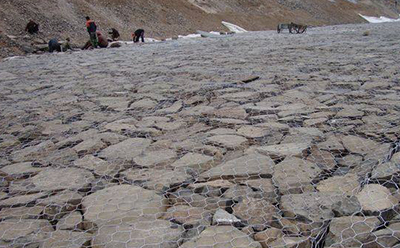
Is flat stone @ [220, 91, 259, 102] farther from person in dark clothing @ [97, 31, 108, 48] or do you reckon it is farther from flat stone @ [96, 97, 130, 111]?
person in dark clothing @ [97, 31, 108, 48]

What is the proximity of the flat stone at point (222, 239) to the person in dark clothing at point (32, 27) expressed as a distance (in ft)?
50.9

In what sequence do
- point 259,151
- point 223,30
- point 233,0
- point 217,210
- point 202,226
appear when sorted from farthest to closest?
point 233,0, point 223,30, point 259,151, point 217,210, point 202,226

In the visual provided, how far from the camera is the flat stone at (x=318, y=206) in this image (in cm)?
185

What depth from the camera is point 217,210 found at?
1.98 meters

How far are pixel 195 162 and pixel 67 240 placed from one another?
3.37 feet

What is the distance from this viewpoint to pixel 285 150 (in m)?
2.67

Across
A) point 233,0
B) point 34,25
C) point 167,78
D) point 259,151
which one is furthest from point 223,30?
point 259,151

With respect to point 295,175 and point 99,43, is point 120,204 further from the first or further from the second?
point 99,43

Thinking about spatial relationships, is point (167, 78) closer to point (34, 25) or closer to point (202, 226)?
point (202, 226)

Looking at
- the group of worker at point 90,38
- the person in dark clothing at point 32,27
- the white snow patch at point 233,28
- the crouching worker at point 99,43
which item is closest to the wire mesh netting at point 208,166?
the group of worker at point 90,38

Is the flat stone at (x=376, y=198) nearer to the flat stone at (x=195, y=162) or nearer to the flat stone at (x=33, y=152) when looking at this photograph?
the flat stone at (x=195, y=162)

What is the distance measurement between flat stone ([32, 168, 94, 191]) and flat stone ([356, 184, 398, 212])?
1550mm

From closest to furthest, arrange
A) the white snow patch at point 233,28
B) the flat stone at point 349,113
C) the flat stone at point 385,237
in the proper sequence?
1. the flat stone at point 385,237
2. the flat stone at point 349,113
3. the white snow patch at point 233,28

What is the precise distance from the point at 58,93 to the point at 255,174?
12.3ft
